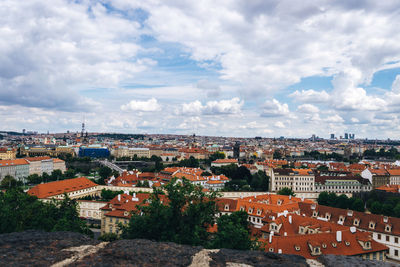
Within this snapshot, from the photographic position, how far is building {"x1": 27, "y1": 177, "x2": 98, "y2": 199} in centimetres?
5286

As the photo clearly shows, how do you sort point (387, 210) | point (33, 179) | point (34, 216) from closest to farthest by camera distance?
point (34, 216), point (387, 210), point (33, 179)

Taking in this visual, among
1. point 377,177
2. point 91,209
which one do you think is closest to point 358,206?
point 377,177

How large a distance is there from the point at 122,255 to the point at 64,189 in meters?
52.5

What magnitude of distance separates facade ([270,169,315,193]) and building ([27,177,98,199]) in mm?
38916

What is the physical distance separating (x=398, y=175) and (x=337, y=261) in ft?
288

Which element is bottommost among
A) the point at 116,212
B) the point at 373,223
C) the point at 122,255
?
the point at 116,212

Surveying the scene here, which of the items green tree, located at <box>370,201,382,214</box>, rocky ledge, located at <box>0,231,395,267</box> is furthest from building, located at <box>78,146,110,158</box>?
rocky ledge, located at <box>0,231,395,267</box>

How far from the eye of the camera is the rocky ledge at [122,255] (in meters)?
9.45

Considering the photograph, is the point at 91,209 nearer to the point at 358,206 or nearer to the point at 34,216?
the point at 34,216

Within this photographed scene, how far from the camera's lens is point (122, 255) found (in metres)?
9.87

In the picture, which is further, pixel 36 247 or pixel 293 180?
pixel 293 180

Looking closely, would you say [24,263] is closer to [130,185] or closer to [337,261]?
[337,261]

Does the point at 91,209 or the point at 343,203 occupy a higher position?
the point at 343,203

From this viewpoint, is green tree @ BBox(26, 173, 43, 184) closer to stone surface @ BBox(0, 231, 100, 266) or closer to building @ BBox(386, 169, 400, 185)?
stone surface @ BBox(0, 231, 100, 266)
